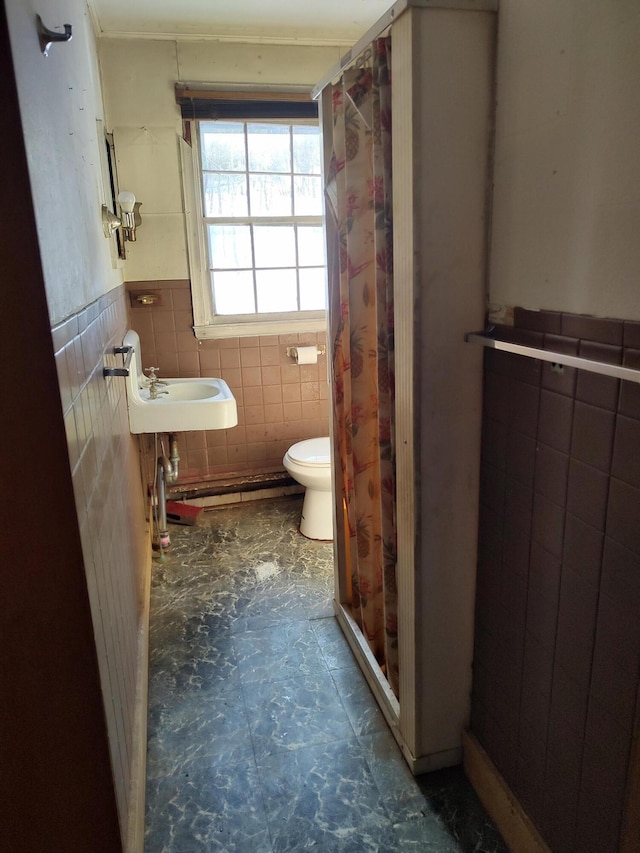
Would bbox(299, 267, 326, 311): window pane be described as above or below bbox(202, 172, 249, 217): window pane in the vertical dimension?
below

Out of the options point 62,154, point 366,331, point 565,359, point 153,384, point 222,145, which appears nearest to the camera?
point 565,359

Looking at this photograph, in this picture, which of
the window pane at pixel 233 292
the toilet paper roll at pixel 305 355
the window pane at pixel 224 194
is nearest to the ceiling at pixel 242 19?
the window pane at pixel 224 194

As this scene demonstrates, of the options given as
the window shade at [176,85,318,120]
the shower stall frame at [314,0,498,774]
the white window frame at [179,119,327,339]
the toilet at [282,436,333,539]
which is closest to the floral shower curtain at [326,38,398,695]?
the shower stall frame at [314,0,498,774]

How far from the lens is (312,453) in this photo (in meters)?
2.98

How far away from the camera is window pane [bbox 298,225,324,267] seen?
3.38 metres

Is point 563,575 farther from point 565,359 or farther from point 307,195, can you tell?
point 307,195

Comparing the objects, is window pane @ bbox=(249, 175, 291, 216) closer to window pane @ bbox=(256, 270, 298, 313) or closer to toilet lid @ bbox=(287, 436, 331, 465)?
window pane @ bbox=(256, 270, 298, 313)

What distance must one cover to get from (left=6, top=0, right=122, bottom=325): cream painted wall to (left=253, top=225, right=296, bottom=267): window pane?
4.20 feet

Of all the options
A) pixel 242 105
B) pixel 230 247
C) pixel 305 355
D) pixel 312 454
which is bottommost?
pixel 312 454

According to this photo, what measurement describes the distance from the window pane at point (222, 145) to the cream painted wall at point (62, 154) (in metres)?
1.01

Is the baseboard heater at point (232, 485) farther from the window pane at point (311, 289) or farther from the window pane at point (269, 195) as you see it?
the window pane at point (269, 195)

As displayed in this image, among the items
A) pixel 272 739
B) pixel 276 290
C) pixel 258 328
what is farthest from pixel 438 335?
pixel 276 290

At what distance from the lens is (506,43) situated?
47.8 inches

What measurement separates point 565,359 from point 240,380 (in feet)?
8.16
